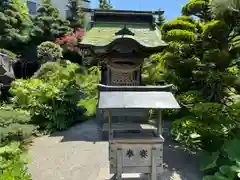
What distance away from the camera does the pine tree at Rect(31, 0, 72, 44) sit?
17.4 metres

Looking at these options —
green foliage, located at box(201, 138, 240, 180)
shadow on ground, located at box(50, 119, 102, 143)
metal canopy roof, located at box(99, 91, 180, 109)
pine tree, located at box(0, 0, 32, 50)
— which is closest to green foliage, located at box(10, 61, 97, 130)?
shadow on ground, located at box(50, 119, 102, 143)

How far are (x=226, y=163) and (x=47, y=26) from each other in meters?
16.1

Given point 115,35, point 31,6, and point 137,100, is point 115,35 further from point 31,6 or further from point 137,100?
point 31,6

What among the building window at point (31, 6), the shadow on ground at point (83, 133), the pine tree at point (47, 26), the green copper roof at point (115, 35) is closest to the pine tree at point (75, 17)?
the pine tree at point (47, 26)

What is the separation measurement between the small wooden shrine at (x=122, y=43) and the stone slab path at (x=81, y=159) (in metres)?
2.20

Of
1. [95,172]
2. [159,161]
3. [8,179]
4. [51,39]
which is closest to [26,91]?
[95,172]

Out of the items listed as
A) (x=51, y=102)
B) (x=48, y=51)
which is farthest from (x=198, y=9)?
(x=48, y=51)

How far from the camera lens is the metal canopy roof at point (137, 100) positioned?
3734mm

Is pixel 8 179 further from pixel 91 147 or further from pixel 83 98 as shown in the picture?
pixel 83 98

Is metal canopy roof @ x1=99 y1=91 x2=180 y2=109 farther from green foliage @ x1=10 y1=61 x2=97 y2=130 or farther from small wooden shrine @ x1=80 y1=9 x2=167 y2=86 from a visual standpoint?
green foliage @ x1=10 y1=61 x2=97 y2=130

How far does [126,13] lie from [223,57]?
4.68 m

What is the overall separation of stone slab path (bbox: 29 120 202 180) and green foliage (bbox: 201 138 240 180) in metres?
0.38

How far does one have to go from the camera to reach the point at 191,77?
22.7 ft

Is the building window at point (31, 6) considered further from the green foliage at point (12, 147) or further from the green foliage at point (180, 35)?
the green foliage at point (180, 35)
